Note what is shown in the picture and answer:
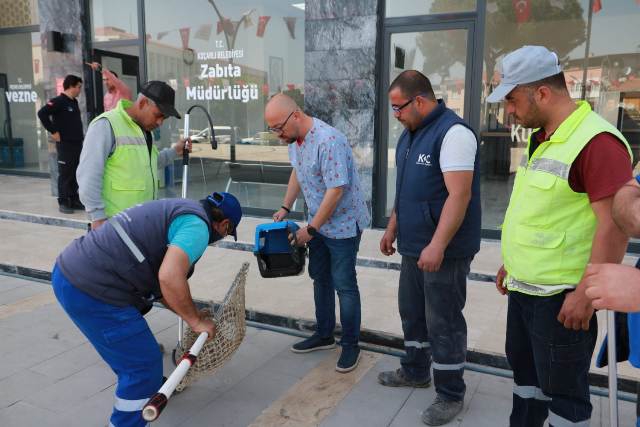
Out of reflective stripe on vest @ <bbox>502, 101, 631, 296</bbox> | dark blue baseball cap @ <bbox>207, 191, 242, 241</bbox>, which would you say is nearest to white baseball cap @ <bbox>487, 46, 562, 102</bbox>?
reflective stripe on vest @ <bbox>502, 101, 631, 296</bbox>

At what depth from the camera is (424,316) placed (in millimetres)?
3104

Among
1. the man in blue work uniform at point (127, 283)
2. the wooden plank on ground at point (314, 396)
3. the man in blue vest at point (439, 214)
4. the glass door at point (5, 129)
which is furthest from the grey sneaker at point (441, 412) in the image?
the glass door at point (5, 129)

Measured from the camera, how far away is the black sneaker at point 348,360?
135 inches

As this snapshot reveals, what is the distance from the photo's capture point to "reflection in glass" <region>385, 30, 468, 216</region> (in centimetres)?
642

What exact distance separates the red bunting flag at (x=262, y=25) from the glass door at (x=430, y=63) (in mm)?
1993

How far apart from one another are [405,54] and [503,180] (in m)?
2.06

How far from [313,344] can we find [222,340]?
1149 mm

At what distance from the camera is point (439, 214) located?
110 inches

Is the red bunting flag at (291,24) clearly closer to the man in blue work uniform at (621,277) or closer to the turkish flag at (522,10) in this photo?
the turkish flag at (522,10)

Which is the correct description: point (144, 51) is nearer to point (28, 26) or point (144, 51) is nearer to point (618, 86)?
point (28, 26)

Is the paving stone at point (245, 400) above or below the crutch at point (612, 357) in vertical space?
below

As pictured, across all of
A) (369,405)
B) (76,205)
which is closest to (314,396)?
(369,405)

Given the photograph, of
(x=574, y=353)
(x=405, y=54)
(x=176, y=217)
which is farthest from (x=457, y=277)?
(x=405, y=54)

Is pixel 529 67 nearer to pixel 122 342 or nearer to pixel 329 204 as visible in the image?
pixel 329 204
